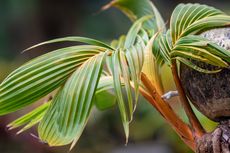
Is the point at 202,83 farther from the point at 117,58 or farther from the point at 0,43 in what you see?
the point at 0,43

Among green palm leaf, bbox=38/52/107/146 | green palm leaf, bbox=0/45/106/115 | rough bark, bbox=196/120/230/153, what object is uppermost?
green palm leaf, bbox=0/45/106/115

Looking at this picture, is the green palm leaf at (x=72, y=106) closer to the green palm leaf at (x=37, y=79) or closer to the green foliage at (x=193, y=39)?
the green palm leaf at (x=37, y=79)

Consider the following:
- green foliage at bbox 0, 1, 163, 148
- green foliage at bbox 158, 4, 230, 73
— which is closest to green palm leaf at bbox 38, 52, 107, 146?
green foliage at bbox 0, 1, 163, 148

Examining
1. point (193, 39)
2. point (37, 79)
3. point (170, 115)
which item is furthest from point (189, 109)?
point (37, 79)

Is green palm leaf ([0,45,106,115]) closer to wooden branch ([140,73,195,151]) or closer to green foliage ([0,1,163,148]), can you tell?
green foliage ([0,1,163,148])

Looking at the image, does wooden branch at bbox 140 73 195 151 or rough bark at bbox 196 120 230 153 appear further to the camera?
wooden branch at bbox 140 73 195 151

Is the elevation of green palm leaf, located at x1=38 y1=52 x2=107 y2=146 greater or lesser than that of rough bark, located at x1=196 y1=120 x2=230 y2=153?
greater

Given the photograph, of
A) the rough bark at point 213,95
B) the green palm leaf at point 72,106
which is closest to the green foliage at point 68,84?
the green palm leaf at point 72,106
